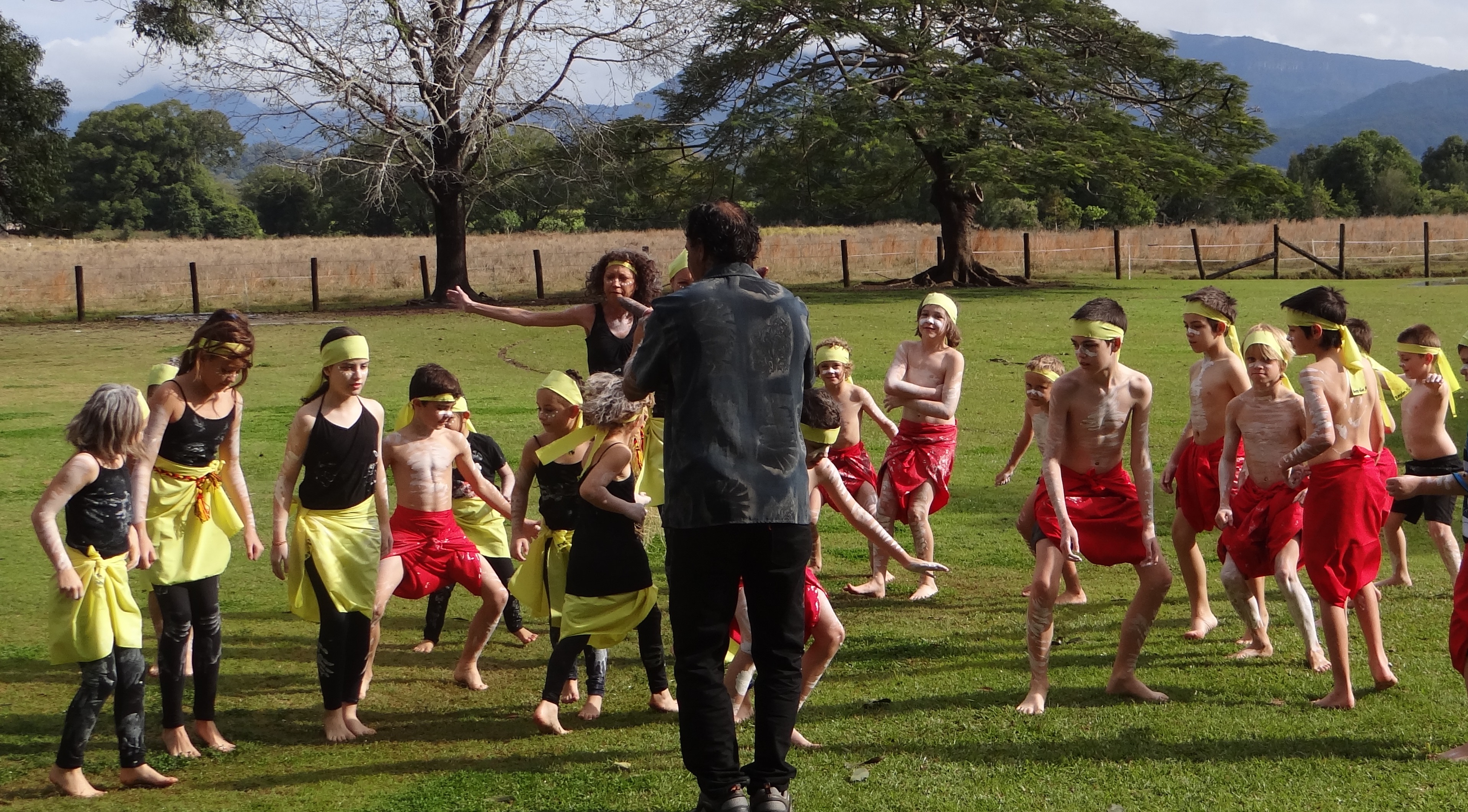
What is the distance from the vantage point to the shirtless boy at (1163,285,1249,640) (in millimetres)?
6215

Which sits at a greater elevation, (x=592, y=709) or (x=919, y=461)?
(x=919, y=461)

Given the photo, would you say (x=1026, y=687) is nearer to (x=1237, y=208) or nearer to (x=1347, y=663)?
(x=1347, y=663)

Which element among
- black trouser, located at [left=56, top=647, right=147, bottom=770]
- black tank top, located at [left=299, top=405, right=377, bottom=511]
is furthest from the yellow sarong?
black trouser, located at [left=56, top=647, right=147, bottom=770]

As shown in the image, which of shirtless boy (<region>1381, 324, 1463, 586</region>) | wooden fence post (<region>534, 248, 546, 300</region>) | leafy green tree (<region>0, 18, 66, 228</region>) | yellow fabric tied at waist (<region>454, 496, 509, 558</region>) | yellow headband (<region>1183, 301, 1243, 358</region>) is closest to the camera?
yellow headband (<region>1183, 301, 1243, 358</region>)

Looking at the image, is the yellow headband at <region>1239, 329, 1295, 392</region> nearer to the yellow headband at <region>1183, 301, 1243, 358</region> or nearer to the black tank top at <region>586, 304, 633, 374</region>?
the yellow headband at <region>1183, 301, 1243, 358</region>

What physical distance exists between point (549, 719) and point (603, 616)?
1.59 feet

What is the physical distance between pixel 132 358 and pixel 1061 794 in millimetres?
19265

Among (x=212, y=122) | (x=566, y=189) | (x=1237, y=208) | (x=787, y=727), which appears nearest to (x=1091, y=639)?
(x=787, y=727)

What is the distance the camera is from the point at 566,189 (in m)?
Result: 30.8

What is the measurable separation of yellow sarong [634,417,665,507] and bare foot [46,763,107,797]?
235cm

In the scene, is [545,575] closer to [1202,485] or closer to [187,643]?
[187,643]

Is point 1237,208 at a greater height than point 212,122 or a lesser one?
lesser

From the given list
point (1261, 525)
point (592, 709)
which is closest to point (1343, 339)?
point (1261, 525)

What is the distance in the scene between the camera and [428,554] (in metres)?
5.96
